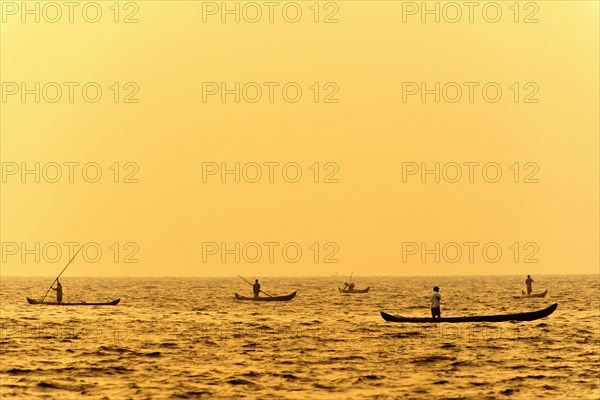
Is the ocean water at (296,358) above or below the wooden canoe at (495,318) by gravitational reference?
below

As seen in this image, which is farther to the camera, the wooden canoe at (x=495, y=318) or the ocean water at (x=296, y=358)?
the wooden canoe at (x=495, y=318)

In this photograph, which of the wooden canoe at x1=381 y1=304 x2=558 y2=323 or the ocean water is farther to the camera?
the wooden canoe at x1=381 y1=304 x2=558 y2=323

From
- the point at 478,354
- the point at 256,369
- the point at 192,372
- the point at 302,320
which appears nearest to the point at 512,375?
the point at 478,354

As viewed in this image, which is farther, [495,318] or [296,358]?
[495,318]

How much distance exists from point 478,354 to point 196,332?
16289 millimetres

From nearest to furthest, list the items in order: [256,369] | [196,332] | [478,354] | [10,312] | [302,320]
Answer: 1. [256,369]
2. [478,354]
3. [196,332]
4. [302,320]
5. [10,312]

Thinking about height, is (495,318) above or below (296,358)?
above

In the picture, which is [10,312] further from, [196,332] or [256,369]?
[256,369]

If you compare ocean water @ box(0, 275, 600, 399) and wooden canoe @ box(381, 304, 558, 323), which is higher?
wooden canoe @ box(381, 304, 558, 323)

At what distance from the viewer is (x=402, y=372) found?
→ 33.3 metres

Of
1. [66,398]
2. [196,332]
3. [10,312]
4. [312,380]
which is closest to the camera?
[66,398]

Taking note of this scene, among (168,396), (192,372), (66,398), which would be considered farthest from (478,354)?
(66,398)

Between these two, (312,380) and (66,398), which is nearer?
(66,398)

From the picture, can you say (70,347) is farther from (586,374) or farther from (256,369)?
(586,374)
